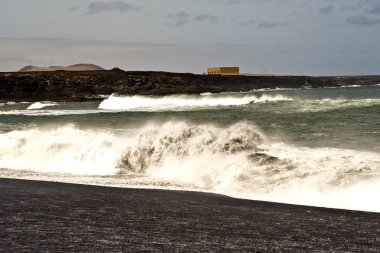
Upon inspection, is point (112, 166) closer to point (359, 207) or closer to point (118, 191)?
point (118, 191)

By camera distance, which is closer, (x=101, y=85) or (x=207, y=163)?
(x=207, y=163)

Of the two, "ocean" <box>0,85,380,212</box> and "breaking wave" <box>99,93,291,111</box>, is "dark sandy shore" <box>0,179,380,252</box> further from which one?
"breaking wave" <box>99,93,291,111</box>

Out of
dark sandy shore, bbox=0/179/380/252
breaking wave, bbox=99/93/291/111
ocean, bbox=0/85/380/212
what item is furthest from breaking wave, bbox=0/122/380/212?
breaking wave, bbox=99/93/291/111

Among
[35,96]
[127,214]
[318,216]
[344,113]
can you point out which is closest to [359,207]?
[318,216]

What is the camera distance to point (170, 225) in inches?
293

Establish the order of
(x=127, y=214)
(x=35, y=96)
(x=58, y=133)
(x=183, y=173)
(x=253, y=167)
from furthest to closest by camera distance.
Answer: (x=35, y=96) → (x=58, y=133) → (x=183, y=173) → (x=253, y=167) → (x=127, y=214)

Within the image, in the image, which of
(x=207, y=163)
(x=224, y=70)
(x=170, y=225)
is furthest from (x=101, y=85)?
(x=170, y=225)

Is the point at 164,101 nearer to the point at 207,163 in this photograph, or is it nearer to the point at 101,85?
→ the point at 101,85

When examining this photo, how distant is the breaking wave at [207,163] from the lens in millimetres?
10446

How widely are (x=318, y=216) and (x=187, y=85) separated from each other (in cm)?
9863

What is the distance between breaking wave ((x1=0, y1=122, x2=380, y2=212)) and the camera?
1045cm

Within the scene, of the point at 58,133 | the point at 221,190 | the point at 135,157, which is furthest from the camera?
the point at 58,133

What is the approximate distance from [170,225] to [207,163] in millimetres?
6241

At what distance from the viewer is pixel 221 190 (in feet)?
37.7
